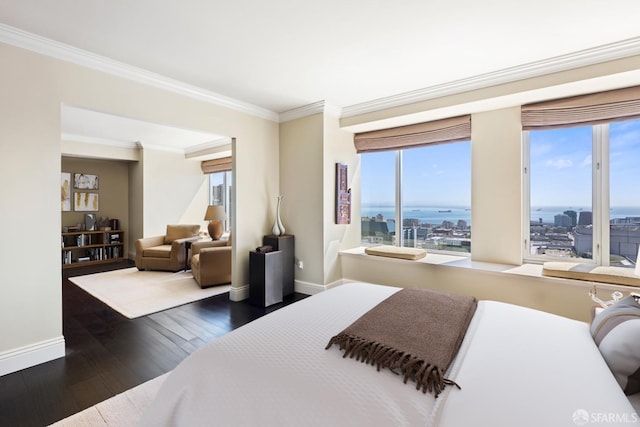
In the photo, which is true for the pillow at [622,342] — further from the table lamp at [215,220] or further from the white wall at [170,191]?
the white wall at [170,191]

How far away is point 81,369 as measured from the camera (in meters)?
2.24

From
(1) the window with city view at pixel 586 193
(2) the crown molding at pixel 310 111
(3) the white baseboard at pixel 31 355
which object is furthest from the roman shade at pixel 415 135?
(3) the white baseboard at pixel 31 355

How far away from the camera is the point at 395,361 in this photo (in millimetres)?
1100

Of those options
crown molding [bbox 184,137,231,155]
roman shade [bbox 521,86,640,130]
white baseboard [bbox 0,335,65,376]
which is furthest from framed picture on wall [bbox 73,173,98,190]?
roman shade [bbox 521,86,640,130]

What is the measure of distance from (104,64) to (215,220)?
3112mm

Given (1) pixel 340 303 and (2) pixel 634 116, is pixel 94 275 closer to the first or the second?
(1) pixel 340 303

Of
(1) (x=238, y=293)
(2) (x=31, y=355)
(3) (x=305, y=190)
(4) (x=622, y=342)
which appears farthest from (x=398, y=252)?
(2) (x=31, y=355)

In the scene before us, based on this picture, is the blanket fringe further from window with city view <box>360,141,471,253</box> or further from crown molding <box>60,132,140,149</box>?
crown molding <box>60,132,140,149</box>

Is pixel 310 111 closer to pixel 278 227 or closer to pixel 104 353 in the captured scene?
pixel 278 227

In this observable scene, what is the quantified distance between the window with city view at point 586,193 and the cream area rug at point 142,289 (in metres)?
4.05

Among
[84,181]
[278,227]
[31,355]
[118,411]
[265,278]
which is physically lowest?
[118,411]

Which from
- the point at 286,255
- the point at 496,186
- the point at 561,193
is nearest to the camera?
the point at 561,193

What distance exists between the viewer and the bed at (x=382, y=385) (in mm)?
874

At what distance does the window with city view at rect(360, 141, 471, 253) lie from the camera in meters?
3.76
